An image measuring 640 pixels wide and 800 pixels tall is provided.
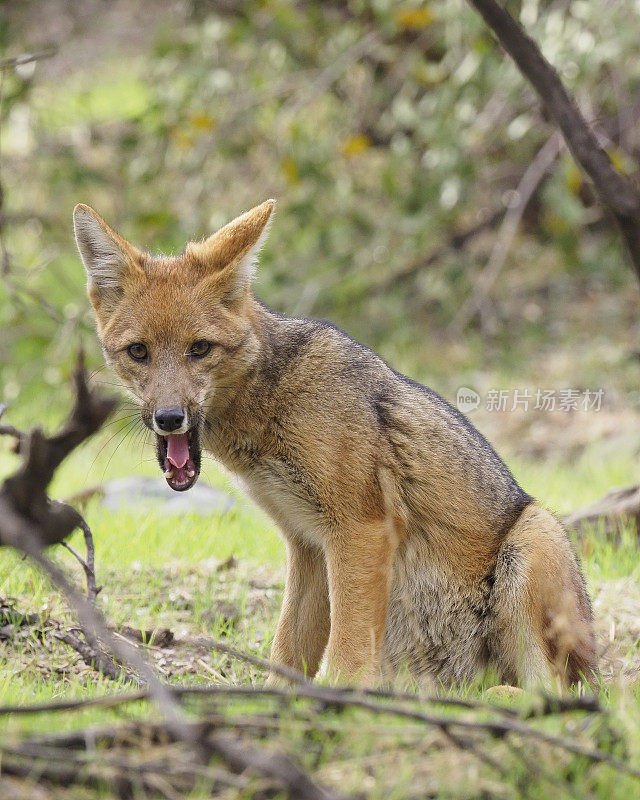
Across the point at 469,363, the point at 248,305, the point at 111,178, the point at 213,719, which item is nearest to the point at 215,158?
the point at 111,178

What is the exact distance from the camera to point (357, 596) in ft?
14.2

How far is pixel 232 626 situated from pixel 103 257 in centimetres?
Answer: 205

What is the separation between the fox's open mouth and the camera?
438 cm

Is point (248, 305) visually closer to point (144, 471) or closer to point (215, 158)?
point (144, 471)

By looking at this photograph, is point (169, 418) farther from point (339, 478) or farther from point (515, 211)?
point (515, 211)

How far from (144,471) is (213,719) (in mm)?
6839

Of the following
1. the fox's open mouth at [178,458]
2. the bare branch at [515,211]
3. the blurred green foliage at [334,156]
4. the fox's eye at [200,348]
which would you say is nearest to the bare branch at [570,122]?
the blurred green foliage at [334,156]

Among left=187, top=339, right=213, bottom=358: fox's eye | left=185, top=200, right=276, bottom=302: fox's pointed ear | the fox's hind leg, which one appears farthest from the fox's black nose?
the fox's hind leg

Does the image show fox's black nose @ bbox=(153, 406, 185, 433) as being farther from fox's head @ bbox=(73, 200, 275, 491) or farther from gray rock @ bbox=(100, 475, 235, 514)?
gray rock @ bbox=(100, 475, 235, 514)

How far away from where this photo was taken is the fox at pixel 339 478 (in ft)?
14.4

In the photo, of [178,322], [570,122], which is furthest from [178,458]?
[570,122]

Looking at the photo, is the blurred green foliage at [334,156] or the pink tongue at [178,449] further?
the blurred green foliage at [334,156]

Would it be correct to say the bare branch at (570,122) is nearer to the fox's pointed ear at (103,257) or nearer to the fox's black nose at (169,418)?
the fox's pointed ear at (103,257)

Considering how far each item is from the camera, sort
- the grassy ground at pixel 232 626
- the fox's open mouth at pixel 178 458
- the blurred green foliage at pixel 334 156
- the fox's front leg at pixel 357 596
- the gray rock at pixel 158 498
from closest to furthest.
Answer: the grassy ground at pixel 232 626 < the fox's front leg at pixel 357 596 < the fox's open mouth at pixel 178 458 < the gray rock at pixel 158 498 < the blurred green foliage at pixel 334 156
